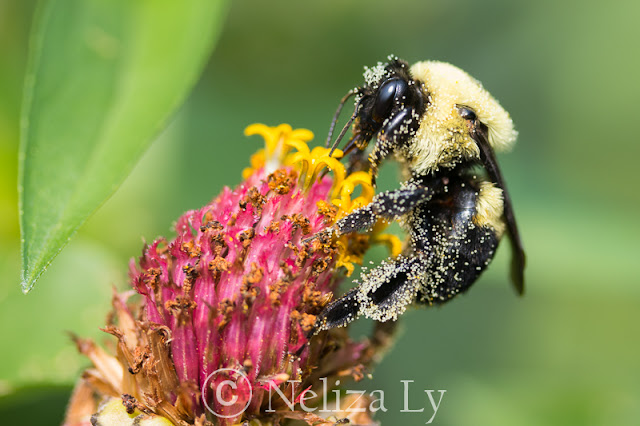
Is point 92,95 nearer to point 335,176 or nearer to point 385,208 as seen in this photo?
point 335,176

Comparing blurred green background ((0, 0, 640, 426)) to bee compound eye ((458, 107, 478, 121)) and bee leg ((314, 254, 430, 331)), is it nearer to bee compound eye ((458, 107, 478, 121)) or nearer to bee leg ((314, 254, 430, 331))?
bee leg ((314, 254, 430, 331))

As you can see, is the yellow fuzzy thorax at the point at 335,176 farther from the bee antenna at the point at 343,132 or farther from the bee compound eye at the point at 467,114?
the bee compound eye at the point at 467,114

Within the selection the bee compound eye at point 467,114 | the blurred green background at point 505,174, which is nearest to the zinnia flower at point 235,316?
the bee compound eye at point 467,114

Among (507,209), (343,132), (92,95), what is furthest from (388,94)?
(92,95)

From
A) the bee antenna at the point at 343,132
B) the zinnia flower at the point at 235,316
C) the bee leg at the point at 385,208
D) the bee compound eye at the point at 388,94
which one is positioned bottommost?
the zinnia flower at the point at 235,316

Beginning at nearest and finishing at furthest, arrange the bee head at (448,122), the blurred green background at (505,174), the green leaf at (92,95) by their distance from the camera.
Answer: the green leaf at (92,95) → the bee head at (448,122) → the blurred green background at (505,174)

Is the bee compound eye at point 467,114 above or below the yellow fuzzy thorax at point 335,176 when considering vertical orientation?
above

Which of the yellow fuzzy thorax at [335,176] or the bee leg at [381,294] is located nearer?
the bee leg at [381,294]

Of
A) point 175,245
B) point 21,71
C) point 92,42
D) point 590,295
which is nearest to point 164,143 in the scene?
point 21,71
